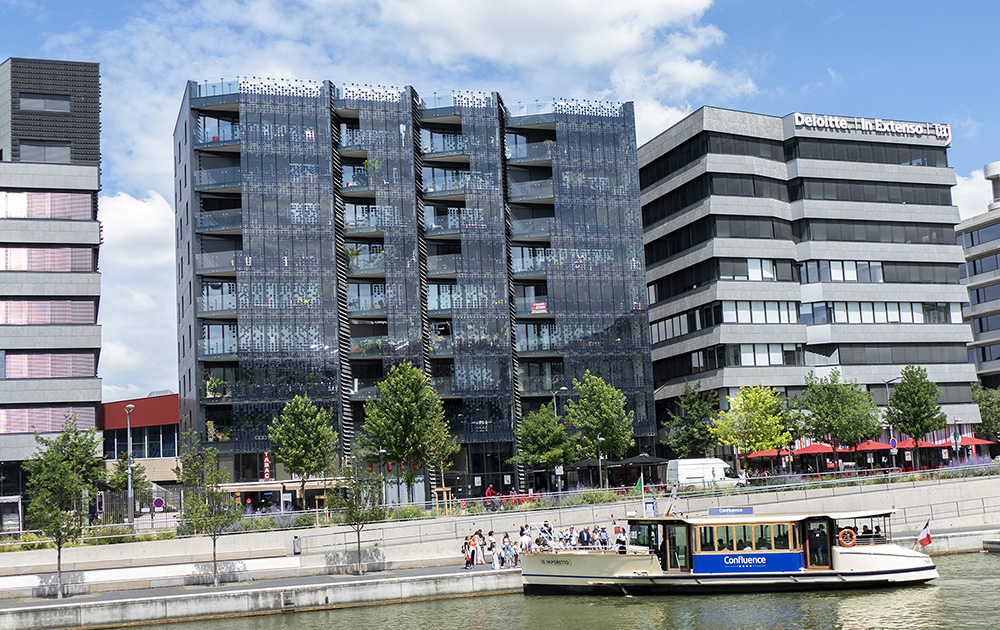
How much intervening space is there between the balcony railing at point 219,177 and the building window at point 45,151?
10.7 metres

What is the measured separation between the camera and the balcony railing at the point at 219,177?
239 ft

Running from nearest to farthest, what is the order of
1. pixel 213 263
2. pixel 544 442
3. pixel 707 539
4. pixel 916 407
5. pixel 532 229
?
1. pixel 707 539
2. pixel 916 407
3. pixel 544 442
4. pixel 213 263
5. pixel 532 229

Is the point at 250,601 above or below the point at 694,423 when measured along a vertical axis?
below

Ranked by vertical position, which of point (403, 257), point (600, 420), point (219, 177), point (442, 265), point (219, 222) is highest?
point (219, 177)

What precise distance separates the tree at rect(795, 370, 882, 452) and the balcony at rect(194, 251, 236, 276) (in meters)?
41.1

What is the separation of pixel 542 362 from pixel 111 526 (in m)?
38.1

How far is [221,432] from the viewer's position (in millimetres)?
69625

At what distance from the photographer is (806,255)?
81.9 m

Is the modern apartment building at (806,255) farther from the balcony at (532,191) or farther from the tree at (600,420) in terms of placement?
the tree at (600,420)

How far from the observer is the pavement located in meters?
39.3

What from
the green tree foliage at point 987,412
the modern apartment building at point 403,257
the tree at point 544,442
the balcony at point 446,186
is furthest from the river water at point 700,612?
the green tree foliage at point 987,412

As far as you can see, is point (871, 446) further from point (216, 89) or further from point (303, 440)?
point (216, 89)

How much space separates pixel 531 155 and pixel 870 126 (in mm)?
28868

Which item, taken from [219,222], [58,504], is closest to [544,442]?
[219,222]
